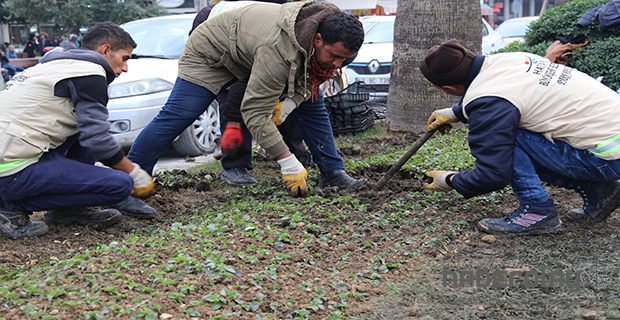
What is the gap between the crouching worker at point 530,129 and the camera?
3.87m

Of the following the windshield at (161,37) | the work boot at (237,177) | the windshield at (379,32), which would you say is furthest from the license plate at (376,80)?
the work boot at (237,177)

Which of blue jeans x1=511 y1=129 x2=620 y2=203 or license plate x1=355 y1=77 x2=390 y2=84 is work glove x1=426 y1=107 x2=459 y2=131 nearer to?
blue jeans x1=511 y1=129 x2=620 y2=203

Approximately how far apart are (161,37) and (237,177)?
11.6 feet

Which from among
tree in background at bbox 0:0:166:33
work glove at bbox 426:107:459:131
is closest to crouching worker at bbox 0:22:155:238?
work glove at bbox 426:107:459:131

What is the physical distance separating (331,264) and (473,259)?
30.5 inches

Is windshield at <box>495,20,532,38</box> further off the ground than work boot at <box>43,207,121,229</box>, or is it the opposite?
work boot at <box>43,207,121,229</box>

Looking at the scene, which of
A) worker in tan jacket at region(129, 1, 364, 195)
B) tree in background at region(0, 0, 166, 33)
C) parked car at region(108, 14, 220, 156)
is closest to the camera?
worker in tan jacket at region(129, 1, 364, 195)

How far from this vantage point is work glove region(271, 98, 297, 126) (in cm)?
486

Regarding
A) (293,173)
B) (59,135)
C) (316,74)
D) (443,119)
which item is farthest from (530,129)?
(59,135)

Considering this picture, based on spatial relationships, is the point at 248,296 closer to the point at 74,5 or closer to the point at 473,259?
the point at 473,259

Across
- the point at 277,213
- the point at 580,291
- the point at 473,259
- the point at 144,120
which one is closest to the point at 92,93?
the point at 277,213

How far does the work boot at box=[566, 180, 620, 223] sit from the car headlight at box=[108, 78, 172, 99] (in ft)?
15.1

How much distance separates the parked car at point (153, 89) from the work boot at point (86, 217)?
8.77 ft

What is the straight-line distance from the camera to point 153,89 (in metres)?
7.40
